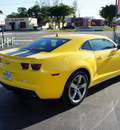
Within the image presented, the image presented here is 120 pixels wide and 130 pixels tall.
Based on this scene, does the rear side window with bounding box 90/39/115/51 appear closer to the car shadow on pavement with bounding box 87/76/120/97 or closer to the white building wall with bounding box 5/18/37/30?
the car shadow on pavement with bounding box 87/76/120/97

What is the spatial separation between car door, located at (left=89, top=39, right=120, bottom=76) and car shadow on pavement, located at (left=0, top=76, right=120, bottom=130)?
789mm

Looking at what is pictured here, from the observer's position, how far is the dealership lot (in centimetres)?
314

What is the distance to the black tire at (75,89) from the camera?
3.61m

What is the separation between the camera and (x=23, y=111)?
12.0ft

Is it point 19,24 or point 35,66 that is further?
point 19,24

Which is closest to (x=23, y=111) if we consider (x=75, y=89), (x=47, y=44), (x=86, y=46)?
(x=75, y=89)

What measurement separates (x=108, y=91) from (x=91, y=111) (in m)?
1.29

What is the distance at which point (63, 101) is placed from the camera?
371 centimetres

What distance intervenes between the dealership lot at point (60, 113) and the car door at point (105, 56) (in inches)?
26.3

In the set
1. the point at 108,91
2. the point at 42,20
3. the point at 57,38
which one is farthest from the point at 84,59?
the point at 42,20

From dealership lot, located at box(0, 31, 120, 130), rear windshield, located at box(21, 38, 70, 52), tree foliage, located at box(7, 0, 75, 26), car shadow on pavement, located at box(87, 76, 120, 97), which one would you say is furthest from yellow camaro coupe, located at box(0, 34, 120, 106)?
tree foliage, located at box(7, 0, 75, 26)

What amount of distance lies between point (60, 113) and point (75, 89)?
2.01 feet

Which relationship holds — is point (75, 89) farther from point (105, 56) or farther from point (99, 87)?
point (99, 87)

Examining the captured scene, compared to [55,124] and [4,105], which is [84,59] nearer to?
[55,124]
